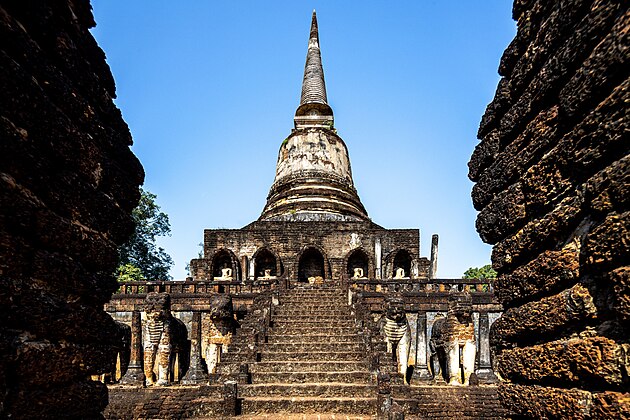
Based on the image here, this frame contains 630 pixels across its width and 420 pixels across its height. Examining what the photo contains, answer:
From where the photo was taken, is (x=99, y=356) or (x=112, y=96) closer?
(x=99, y=356)

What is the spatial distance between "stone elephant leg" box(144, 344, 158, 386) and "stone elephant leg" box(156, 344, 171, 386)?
0.47 ft

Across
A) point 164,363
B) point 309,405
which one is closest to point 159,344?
point 164,363

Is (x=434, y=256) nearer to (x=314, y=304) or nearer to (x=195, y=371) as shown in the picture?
(x=314, y=304)

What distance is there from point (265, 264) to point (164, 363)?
38.0ft

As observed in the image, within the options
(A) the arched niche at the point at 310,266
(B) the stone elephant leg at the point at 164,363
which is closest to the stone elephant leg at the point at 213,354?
(B) the stone elephant leg at the point at 164,363

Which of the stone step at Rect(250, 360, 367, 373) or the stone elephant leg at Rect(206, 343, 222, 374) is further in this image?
the stone elephant leg at Rect(206, 343, 222, 374)

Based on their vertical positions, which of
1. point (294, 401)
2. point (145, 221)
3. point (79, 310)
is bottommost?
point (294, 401)

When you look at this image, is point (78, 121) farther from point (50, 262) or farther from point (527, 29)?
point (527, 29)

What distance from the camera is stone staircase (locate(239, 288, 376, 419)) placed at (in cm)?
895

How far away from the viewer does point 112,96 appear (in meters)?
4.10

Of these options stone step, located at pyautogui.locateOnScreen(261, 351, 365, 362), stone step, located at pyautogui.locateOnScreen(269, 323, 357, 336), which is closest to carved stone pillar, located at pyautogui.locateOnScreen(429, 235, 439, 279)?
stone step, located at pyautogui.locateOnScreen(269, 323, 357, 336)

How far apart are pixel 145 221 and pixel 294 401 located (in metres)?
32.0

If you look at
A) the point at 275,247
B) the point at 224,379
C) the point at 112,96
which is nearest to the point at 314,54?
the point at 275,247

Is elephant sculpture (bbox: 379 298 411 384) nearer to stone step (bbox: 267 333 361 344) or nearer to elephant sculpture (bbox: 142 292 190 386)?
stone step (bbox: 267 333 361 344)
